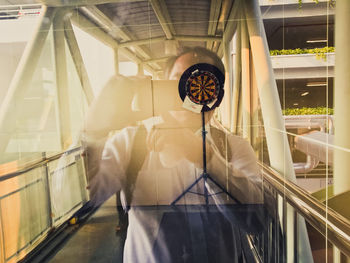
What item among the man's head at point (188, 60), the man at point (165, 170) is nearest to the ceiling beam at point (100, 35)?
the man's head at point (188, 60)

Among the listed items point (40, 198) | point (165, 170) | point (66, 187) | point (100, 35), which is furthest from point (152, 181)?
point (100, 35)

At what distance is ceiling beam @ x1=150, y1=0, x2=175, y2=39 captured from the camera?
2.13m

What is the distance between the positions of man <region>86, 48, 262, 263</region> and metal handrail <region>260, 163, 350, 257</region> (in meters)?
0.49

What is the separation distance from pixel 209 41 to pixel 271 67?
20.1 inches

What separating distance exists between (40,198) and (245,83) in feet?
6.30

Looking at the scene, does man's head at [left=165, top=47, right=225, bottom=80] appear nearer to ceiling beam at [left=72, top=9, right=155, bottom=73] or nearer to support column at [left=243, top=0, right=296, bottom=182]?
ceiling beam at [left=72, top=9, right=155, bottom=73]

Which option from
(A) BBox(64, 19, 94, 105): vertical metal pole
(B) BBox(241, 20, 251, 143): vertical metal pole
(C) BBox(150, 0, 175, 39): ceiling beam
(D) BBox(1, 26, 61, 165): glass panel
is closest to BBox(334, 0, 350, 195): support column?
(B) BBox(241, 20, 251, 143): vertical metal pole

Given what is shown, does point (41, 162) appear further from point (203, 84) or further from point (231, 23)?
point (231, 23)

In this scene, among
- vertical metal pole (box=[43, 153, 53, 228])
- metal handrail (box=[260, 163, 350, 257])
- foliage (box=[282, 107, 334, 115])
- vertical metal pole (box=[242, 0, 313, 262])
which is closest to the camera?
metal handrail (box=[260, 163, 350, 257])

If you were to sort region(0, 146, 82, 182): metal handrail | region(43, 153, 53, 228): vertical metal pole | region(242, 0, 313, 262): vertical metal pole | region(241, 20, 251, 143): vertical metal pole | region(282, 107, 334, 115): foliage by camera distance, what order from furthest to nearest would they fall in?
region(43, 153, 53, 228): vertical metal pole, region(0, 146, 82, 182): metal handrail, region(241, 20, 251, 143): vertical metal pole, region(242, 0, 313, 262): vertical metal pole, region(282, 107, 334, 115): foliage

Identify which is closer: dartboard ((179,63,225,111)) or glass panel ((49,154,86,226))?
dartboard ((179,63,225,111))

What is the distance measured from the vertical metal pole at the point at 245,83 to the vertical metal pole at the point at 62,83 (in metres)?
1.39

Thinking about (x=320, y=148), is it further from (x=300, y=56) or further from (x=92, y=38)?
(x=92, y=38)

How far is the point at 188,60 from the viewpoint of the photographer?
2.16 m
